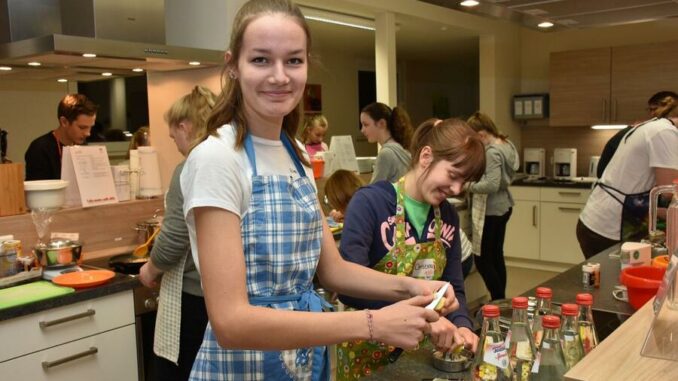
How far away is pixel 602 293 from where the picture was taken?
1.99 m

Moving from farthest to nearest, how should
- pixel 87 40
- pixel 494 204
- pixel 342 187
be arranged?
pixel 494 204 < pixel 342 187 < pixel 87 40

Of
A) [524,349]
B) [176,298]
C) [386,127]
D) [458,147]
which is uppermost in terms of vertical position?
[386,127]

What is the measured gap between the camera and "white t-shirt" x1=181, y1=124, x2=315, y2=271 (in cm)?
101

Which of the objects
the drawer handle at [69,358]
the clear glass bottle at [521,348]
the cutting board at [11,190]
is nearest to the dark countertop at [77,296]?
the drawer handle at [69,358]

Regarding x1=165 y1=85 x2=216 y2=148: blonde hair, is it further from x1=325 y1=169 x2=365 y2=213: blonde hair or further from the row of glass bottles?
the row of glass bottles

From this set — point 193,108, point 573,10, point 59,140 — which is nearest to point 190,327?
point 193,108

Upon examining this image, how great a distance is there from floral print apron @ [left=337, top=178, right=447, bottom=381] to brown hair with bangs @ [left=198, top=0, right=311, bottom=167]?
68 centimetres

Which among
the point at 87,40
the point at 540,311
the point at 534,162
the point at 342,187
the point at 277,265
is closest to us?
the point at 277,265

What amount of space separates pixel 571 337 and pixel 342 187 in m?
2.30

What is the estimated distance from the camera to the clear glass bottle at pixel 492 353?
44.7 inches

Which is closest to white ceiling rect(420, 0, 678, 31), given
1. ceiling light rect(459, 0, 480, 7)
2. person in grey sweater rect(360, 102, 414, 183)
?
ceiling light rect(459, 0, 480, 7)

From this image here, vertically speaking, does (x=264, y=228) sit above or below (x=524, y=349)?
above

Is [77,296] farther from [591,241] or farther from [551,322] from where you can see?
[591,241]

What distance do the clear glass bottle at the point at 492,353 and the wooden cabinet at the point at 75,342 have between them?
5.33 ft
